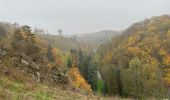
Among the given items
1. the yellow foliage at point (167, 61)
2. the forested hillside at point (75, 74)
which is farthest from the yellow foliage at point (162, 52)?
the yellow foliage at point (167, 61)

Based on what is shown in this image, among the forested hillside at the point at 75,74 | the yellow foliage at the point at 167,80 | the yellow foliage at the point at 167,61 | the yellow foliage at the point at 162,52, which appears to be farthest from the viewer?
the yellow foliage at the point at 162,52

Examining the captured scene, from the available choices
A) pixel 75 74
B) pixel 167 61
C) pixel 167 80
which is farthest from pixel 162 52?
pixel 75 74

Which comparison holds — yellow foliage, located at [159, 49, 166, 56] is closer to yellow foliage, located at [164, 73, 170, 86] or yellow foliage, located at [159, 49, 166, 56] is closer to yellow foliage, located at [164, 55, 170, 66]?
yellow foliage, located at [164, 55, 170, 66]

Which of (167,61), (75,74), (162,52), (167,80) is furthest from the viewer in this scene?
(162,52)

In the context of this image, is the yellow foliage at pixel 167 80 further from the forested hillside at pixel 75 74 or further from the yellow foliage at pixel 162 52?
the yellow foliage at pixel 162 52

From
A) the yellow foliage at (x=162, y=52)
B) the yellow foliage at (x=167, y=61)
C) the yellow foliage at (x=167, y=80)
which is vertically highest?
the yellow foliage at (x=162, y=52)

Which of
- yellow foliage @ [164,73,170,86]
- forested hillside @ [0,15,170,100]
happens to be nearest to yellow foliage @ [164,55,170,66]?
forested hillside @ [0,15,170,100]

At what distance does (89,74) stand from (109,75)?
438 inches

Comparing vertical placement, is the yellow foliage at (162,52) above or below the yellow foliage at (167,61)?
above

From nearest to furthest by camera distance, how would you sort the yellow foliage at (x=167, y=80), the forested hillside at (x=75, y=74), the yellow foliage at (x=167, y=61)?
the forested hillside at (x=75, y=74), the yellow foliage at (x=167, y=80), the yellow foliage at (x=167, y=61)

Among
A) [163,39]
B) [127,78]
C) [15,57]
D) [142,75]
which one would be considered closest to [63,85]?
[15,57]

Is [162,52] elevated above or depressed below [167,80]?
above

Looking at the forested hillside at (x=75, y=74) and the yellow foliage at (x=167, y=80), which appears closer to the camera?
the forested hillside at (x=75, y=74)

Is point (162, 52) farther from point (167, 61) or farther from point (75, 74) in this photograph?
point (75, 74)
